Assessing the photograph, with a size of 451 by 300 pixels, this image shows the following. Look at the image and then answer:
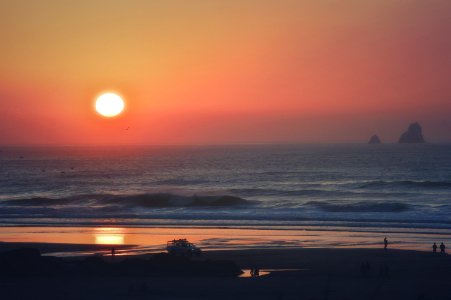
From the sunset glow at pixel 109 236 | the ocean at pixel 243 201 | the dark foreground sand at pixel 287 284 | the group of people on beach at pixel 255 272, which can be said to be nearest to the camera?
the dark foreground sand at pixel 287 284

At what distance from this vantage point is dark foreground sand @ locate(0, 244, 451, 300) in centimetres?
2366

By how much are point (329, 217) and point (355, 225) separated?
6590 mm

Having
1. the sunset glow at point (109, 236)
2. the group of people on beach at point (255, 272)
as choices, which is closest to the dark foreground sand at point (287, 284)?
the group of people on beach at point (255, 272)

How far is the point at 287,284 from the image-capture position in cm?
2545

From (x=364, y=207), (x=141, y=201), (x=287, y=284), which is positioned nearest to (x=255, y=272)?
(x=287, y=284)

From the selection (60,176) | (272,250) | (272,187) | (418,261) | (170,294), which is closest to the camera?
(170,294)

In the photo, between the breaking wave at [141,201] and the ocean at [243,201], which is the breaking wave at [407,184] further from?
the breaking wave at [141,201]

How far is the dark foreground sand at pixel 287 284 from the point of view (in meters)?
23.7

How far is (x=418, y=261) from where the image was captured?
101 feet

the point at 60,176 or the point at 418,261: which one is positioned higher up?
the point at 60,176

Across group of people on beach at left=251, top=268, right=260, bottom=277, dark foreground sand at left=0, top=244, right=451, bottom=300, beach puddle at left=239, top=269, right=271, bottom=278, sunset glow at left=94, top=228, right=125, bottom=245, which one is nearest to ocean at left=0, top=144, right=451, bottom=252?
sunset glow at left=94, top=228, right=125, bottom=245

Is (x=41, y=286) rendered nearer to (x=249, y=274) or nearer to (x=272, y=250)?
(x=249, y=274)

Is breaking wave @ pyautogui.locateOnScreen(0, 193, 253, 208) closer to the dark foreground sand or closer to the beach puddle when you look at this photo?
the dark foreground sand

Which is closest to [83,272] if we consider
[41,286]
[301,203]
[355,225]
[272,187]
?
[41,286]
